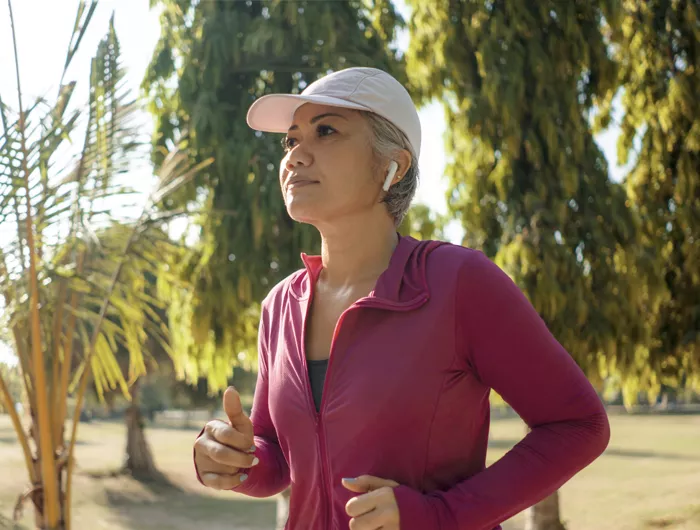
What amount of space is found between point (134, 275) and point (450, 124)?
301 centimetres

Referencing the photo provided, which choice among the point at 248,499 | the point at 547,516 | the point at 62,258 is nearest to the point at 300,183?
the point at 62,258

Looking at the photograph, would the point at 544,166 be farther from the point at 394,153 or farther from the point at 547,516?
the point at 394,153

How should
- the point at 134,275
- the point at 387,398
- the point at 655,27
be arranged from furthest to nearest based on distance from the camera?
the point at 655,27 < the point at 134,275 < the point at 387,398

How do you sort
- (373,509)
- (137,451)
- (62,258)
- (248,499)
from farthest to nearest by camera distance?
(137,451), (248,499), (62,258), (373,509)

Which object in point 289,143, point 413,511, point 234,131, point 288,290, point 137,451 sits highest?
point 234,131

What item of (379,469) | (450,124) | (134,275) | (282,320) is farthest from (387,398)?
(450,124)

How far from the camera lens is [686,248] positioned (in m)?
6.12

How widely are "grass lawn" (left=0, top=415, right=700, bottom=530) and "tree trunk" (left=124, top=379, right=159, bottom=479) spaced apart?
342 millimetres

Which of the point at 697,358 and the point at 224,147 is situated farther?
the point at 697,358

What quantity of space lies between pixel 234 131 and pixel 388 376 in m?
4.96

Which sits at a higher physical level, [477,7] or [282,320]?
[477,7]

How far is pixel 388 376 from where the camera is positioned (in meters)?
0.97

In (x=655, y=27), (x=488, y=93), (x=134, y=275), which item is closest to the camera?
(x=134, y=275)

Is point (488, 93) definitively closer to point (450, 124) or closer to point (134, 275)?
point (450, 124)
